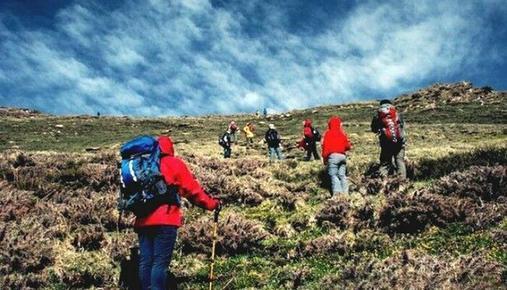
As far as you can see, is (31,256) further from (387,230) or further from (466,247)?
(466,247)

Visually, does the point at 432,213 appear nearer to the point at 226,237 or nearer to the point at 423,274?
the point at 423,274

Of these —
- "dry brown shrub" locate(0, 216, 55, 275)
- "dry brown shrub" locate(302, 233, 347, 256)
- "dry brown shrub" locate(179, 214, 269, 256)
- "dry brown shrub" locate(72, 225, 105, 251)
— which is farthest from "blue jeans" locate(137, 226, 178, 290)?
"dry brown shrub" locate(72, 225, 105, 251)

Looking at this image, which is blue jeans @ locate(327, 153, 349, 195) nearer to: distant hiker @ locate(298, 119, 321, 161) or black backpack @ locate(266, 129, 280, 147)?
distant hiker @ locate(298, 119, 321, 161)

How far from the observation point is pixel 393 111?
48.5ft

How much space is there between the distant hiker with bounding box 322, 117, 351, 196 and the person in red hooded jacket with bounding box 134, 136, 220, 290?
7.23 m

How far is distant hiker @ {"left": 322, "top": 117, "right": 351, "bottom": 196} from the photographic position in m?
14.3

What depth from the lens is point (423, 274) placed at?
7582 millimetres

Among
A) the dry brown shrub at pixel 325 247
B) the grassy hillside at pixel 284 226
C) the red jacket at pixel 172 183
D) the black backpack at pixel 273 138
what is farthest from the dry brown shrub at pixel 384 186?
the black backpack at pixel 273 138

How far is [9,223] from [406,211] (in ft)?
25.9

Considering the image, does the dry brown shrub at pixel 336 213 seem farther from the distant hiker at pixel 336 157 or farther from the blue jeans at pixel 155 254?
the blue jeans at pixel 155 254

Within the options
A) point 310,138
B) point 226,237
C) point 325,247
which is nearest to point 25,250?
point 226,237

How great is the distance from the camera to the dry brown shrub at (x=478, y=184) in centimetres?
1198

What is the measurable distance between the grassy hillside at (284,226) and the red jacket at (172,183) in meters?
1.93

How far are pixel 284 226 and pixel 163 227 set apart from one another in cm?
509
